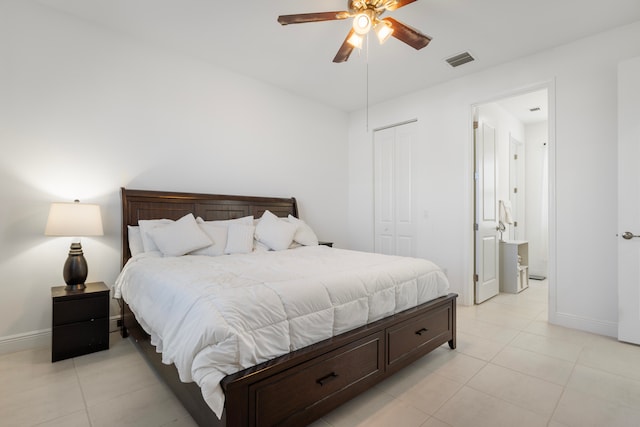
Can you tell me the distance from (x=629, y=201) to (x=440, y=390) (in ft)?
7.86

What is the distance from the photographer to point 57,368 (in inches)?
89.1

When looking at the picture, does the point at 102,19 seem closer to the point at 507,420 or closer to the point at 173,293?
the point at 173,293

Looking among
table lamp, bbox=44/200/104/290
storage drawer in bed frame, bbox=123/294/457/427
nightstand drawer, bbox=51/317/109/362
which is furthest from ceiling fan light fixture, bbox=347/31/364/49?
nightstand drawer, bbox=51/317/109/362

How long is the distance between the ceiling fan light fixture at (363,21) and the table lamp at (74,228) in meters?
2.61

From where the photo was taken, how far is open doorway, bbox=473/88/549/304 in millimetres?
4008

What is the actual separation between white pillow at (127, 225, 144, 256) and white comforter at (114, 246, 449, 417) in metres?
0.30

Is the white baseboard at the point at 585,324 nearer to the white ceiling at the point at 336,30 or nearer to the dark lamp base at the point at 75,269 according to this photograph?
the white ceiling at the point at 336,30

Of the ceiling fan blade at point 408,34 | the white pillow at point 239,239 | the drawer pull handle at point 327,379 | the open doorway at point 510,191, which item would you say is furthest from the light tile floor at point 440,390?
the ceiling fan blade at point 408,34

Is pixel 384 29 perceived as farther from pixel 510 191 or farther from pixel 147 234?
pixel 510 191

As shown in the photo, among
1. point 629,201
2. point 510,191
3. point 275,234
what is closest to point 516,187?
point 510,191

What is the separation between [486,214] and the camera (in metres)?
4.15

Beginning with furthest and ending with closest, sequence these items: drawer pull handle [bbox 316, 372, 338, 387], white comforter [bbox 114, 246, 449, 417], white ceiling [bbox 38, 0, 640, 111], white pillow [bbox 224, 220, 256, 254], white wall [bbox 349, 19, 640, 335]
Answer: white pillow [bbox 224, 220, 256, 254] → white wall [bbox 349, 19, 640, 335] → white ceiling [bbox 38, 0, 640, 111] → drawer pull handle [bbox 316, 372, 338, 387] → white comforter [bbox 114, 246, 449, 417]

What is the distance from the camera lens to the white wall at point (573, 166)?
2887 mm

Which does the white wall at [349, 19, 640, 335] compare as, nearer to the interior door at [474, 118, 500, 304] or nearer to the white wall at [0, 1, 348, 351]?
the interior door at [474, 118, 500, 304]
